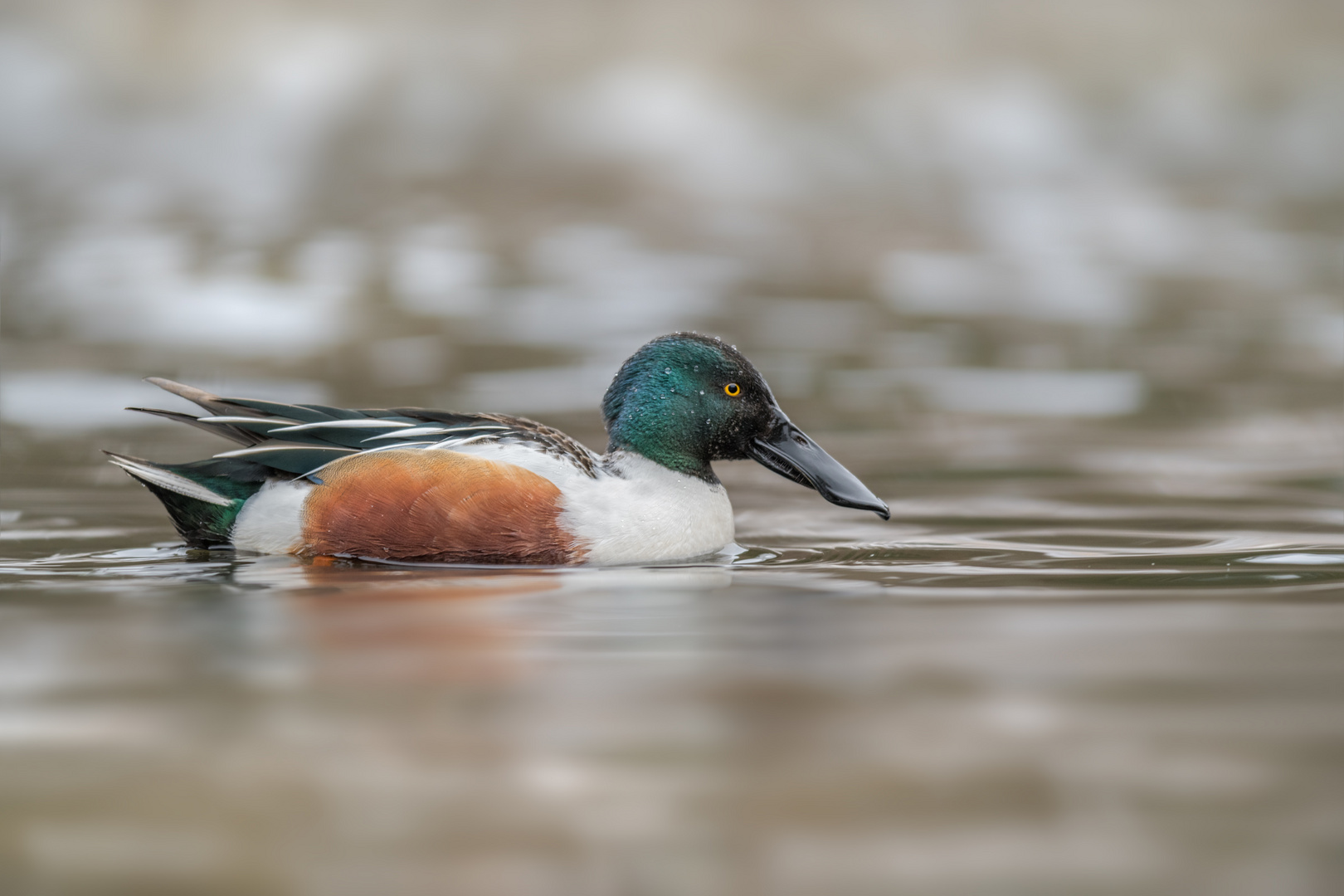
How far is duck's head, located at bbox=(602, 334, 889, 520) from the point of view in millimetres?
5449

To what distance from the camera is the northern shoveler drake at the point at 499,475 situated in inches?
198

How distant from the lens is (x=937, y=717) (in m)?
3.29

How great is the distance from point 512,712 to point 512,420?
85.7 inches

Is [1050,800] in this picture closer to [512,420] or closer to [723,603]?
[723,603]

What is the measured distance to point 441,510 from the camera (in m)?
5.01

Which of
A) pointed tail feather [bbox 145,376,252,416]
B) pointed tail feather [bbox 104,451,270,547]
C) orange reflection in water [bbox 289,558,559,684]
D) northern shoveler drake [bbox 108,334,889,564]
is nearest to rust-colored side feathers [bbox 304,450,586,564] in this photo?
northern shoveler drake [bbox 108,334,889,564]

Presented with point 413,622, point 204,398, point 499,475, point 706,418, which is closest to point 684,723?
point 413,622

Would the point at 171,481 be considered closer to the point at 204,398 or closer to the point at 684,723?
the point at 204,398

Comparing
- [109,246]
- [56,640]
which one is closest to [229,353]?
[109,246]

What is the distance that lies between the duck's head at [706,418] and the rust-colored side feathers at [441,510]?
58 centimetres

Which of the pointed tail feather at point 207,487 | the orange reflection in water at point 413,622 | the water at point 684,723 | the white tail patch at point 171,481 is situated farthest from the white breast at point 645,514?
the white tail patch at point 171,481

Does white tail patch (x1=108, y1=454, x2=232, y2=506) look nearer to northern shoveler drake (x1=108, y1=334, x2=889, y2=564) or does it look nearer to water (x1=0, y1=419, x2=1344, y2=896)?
northern shoveler drake (x1=108, y1=334, x2=889, y2=564)

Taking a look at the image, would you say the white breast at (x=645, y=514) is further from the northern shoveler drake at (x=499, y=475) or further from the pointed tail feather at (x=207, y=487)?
the pointed tail feather at (x=207, y=487)

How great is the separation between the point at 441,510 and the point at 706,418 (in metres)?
1.05
